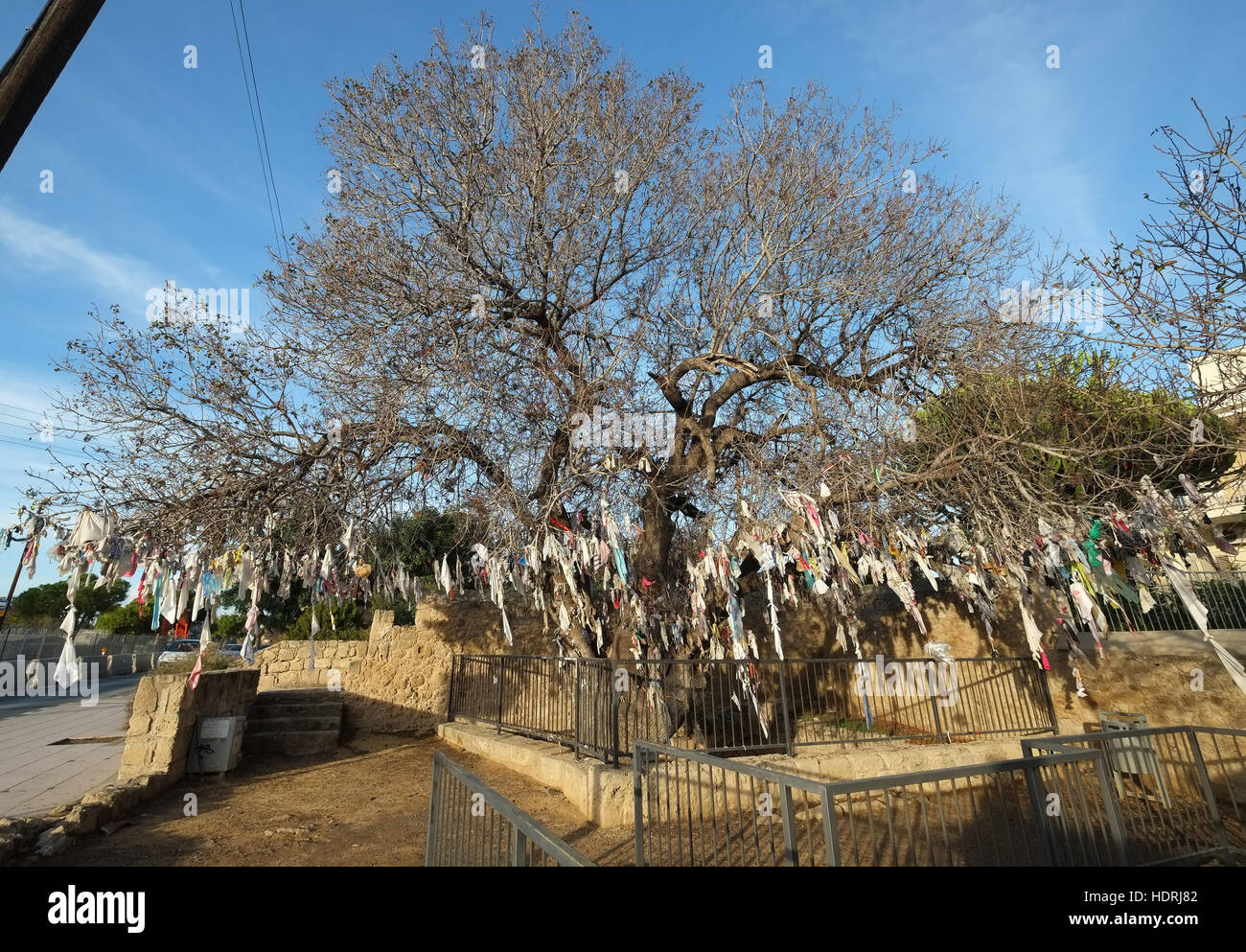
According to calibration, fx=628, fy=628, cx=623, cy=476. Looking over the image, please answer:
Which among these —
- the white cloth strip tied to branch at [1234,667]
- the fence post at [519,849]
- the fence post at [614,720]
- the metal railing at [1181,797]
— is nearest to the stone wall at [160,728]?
the fence post at [614,720]

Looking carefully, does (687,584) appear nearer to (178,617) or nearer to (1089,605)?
(1089,605)

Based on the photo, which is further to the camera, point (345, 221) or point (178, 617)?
point (345, 221)

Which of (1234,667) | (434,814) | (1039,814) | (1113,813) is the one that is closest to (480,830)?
(434,814)

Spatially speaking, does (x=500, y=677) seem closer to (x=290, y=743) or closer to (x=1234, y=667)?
(x=290, y=743)

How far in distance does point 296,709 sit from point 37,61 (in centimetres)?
963

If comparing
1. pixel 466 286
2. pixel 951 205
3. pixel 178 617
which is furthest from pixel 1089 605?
pixel 178 617

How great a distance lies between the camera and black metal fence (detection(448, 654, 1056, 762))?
7.24m

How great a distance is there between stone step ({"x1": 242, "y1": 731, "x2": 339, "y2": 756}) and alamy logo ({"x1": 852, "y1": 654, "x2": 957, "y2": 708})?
8384mm

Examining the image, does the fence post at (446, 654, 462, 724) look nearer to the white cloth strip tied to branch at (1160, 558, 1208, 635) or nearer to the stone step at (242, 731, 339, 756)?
the stone step at (242, 731, 339, 756)

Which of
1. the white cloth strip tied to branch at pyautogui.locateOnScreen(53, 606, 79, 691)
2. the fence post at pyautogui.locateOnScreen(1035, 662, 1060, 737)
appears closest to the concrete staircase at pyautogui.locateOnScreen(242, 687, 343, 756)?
the white cloth strip tied to branch at pyautogui.locateOnScreen(53, 606, 79, 691)

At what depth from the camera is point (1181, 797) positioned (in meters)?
5.17

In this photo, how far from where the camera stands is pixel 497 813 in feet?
8.60

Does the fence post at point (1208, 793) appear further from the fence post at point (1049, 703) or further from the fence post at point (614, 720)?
the fence post at point (614, 720)

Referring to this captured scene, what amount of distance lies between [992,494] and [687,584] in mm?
5098
